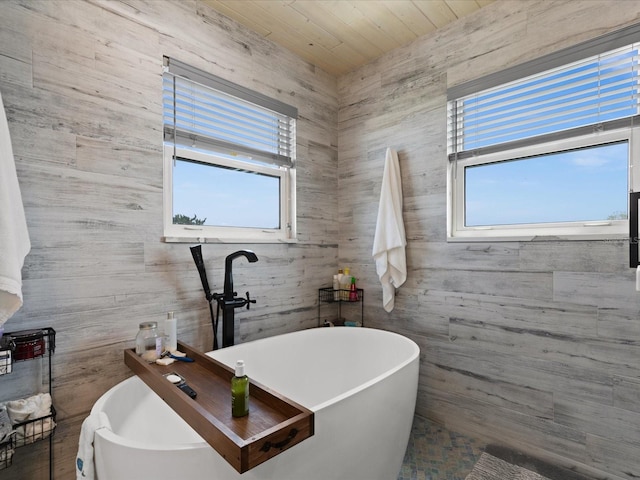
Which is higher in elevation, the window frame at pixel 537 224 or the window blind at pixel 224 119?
the window blind at pixel 224 119

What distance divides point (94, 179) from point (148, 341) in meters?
0.81

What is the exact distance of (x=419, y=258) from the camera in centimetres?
234

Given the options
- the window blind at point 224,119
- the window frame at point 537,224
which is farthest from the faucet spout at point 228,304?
the window frame at point 537,224

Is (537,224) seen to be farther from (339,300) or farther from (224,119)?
(224,119)

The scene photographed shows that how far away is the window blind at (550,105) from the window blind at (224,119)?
117 cm

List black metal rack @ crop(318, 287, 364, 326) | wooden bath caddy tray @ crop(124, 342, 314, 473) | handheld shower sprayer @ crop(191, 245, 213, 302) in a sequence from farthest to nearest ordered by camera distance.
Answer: black metal rack @ crop(318, 287, 364, 326), handheld shower sprayer @ crop(191, 245, 213, 302), wooden bath caddy tray @ crop(124, 342, 314, 473)

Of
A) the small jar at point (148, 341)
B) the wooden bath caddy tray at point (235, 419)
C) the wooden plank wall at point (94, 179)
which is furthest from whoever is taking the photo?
the small jar at point (148, 341)

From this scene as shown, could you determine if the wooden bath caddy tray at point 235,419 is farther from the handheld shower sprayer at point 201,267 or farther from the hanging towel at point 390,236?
the hanging towel at point 390,236

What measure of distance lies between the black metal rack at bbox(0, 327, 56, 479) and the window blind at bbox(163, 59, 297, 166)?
3.71 feet

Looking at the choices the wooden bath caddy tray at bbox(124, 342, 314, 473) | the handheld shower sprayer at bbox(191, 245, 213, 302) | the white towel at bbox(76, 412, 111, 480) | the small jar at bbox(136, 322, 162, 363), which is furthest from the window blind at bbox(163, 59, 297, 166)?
the white towel at bbox(76, 412, 111, 480)

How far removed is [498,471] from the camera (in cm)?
178

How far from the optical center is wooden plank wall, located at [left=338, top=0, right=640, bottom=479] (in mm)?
1679

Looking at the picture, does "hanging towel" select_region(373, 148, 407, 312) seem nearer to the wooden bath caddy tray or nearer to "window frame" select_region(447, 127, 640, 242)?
"window frame" select_region(447, 127, 640, 242)

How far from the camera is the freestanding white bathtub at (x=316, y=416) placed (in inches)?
39.1
